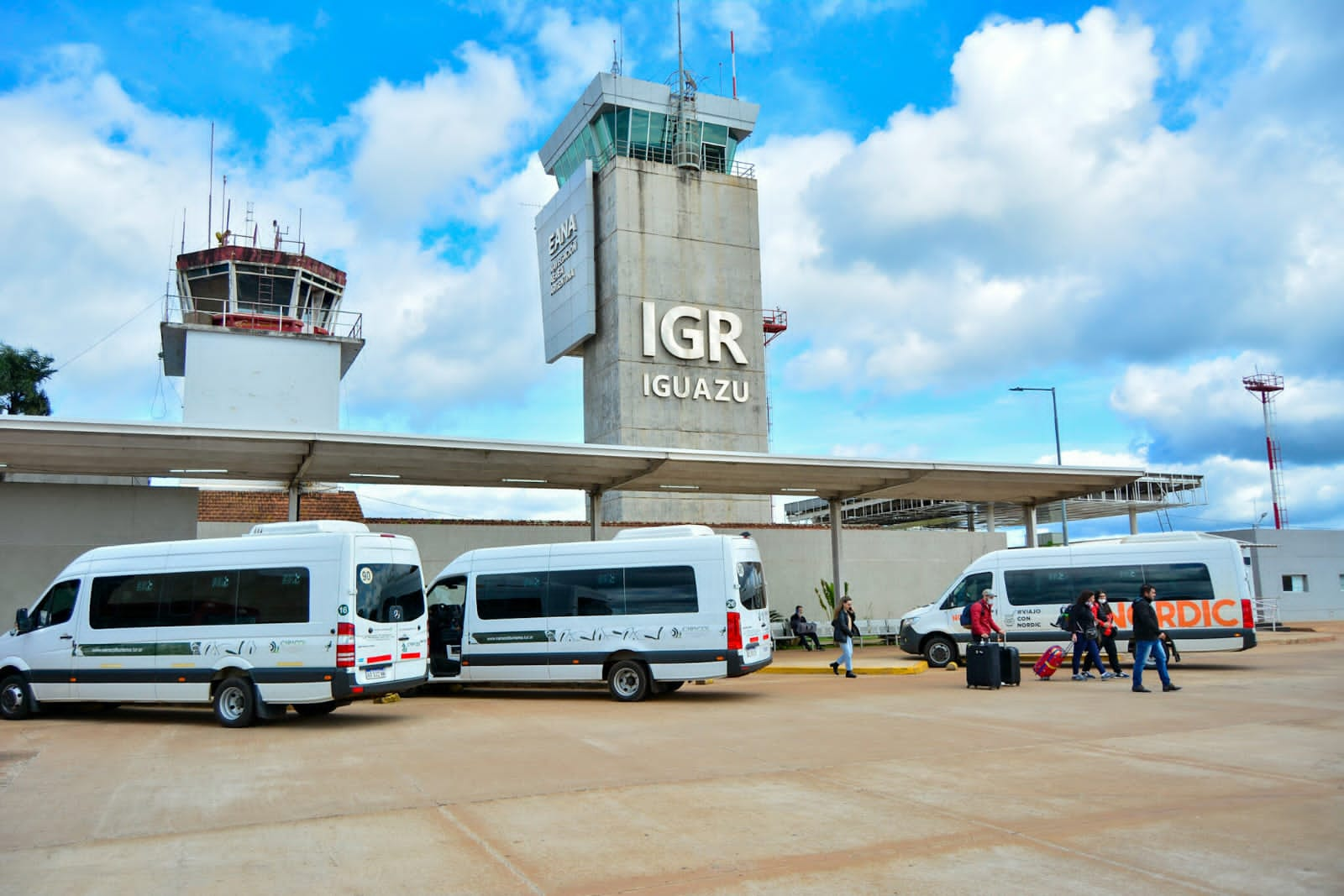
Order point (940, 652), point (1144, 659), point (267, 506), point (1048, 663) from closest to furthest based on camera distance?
point (1144, 659)
point (1048, 663)
point (940, 652)
point (267, 506)

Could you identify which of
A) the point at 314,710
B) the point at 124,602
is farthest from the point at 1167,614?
the point at 124,602

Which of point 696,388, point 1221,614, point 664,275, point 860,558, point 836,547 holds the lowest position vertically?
point 1221,614

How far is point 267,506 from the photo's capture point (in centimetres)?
2389

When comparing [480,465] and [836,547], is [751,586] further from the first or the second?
[836,547]

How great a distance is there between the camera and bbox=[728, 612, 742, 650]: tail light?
1398cm

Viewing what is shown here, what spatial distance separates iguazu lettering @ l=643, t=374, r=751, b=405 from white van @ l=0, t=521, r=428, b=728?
29.8m

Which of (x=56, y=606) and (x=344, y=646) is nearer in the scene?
(x=344, y=646)

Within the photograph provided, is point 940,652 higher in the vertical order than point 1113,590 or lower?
lower

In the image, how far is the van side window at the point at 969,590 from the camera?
1923 cm

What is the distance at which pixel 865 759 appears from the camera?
899 centimetres

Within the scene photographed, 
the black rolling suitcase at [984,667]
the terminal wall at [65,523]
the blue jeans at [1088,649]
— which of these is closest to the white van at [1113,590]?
the blue jeans at [1088,649]

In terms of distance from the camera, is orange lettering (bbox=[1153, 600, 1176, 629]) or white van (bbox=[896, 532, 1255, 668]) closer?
white van (bbox=[896, 532, 1255, 668])

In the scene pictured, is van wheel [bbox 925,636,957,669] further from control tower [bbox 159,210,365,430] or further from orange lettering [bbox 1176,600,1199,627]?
control tower [bbox 159,210,365,430]

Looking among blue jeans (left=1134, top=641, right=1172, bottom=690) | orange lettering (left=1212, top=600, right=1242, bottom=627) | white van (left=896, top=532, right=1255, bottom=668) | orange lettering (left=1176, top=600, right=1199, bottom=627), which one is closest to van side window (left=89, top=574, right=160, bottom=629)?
blue jeans (left=1134, top=641, right=1172, bottom=690)
